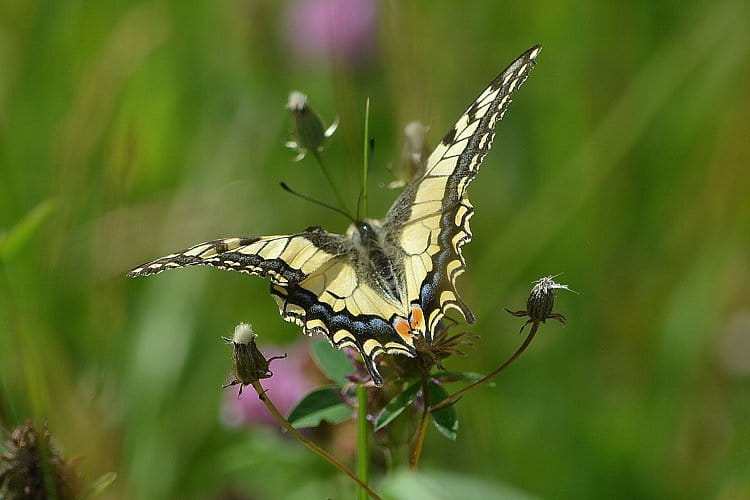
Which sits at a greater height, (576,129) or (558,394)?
(576,129)

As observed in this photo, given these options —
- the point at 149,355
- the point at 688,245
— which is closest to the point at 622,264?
the point at 688,245

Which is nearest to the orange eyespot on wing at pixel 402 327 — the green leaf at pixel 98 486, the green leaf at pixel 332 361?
the green leaf at pixel 332 361

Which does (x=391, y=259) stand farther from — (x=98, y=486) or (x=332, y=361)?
(x=98, y=486)

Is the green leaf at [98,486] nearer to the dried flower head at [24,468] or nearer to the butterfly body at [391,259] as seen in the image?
the dried flower head at [24,468]

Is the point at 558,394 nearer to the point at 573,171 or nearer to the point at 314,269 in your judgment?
the point at 573,171

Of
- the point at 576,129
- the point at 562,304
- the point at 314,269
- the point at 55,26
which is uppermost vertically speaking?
the point at 55,26

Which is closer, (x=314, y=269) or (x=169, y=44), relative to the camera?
(x=314, y=269)
